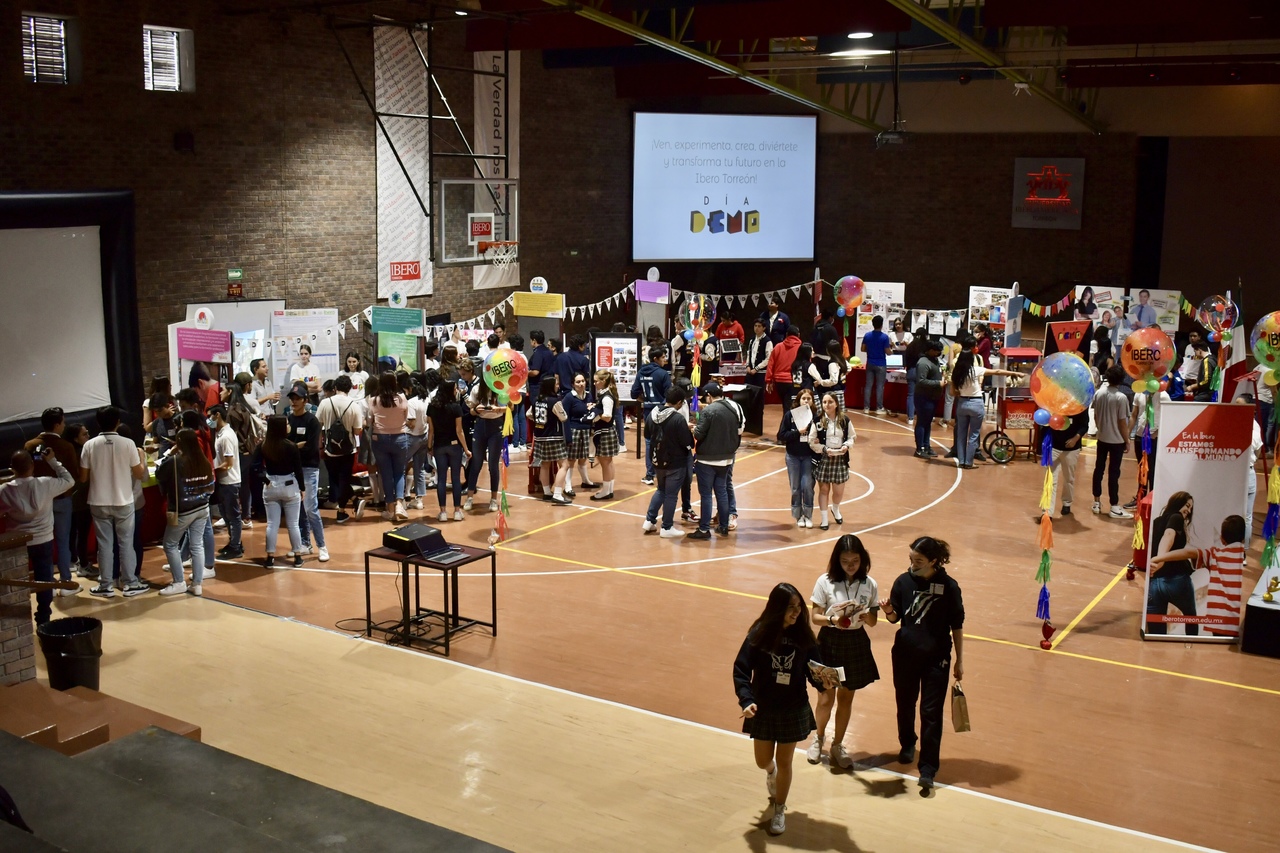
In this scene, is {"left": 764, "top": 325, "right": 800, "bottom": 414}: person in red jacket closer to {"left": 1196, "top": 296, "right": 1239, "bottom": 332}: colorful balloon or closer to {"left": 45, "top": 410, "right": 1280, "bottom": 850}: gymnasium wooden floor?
{"left": 45, "top": 410, "right": 1280, "bottom": 850}: gymnasium wooden floor

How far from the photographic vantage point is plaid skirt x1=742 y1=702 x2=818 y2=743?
5.17 meters

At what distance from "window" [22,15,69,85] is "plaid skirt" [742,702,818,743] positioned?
9.57 m

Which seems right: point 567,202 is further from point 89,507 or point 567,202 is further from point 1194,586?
point 1194,586

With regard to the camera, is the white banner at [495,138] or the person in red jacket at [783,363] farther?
the white banner at [495,138]

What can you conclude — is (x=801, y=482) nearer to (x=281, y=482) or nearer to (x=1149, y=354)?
(x=1149, y=354)

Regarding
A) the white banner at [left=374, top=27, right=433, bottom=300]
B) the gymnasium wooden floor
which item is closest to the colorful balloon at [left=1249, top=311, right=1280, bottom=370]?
the gymnasium wooden floor

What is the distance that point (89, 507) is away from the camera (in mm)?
8570

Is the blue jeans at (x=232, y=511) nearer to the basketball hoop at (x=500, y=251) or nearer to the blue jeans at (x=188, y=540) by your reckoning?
the blue jeans at (x=188, y=540)

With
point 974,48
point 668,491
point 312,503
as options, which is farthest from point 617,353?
point 312,503

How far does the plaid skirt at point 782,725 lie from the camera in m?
5.17

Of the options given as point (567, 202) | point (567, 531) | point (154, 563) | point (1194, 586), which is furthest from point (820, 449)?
point (567, 202)

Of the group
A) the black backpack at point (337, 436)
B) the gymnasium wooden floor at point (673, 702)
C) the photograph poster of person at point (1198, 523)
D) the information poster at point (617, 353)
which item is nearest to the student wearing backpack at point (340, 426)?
the black backpack at point (337, 436)

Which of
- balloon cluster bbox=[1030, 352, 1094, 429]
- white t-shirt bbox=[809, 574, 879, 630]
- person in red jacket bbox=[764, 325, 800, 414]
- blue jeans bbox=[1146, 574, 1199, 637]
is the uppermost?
balloon cluster bbox=[1030, 352, 1094, 429]

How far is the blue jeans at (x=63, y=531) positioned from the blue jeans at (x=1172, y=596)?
770 centimetres
